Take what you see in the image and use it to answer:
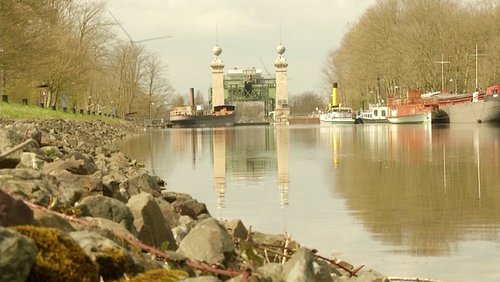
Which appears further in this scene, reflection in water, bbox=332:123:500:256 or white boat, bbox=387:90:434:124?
white boat, bbox=387:90:434:124

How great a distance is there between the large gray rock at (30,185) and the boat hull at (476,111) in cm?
6490

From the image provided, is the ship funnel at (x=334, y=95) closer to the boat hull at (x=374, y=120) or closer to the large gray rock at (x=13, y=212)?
the boat hull at (x=374, y=120)

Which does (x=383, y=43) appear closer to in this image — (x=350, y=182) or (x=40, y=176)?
(x=350, y=182)

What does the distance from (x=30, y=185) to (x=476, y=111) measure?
7069cm

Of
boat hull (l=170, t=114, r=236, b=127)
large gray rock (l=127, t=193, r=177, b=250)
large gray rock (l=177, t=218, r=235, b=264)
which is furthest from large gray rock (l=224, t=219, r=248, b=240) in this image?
boat hull (l=170, t=114, r=236, b=127)

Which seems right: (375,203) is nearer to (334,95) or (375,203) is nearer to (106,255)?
(106,255)

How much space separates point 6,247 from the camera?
390cm

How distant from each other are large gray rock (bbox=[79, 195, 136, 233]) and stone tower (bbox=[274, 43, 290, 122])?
13118 centimetres

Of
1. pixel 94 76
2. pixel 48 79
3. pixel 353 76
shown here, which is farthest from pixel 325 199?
pixel 353 76

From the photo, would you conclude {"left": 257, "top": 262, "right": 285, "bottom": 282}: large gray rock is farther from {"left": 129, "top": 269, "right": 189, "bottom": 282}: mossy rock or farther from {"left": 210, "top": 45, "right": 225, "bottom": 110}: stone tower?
{"left": 210, "top": 45, "right": 225, "bottom": 110}: stone tower

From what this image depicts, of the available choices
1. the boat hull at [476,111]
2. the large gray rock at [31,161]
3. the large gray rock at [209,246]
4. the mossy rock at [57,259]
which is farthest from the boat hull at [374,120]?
the mossy rock at [57,259]

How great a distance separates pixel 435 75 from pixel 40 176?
3279 inches

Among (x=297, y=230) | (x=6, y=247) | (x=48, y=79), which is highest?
(x=48, y=79)

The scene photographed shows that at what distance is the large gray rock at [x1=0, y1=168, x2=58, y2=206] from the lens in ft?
21.1
